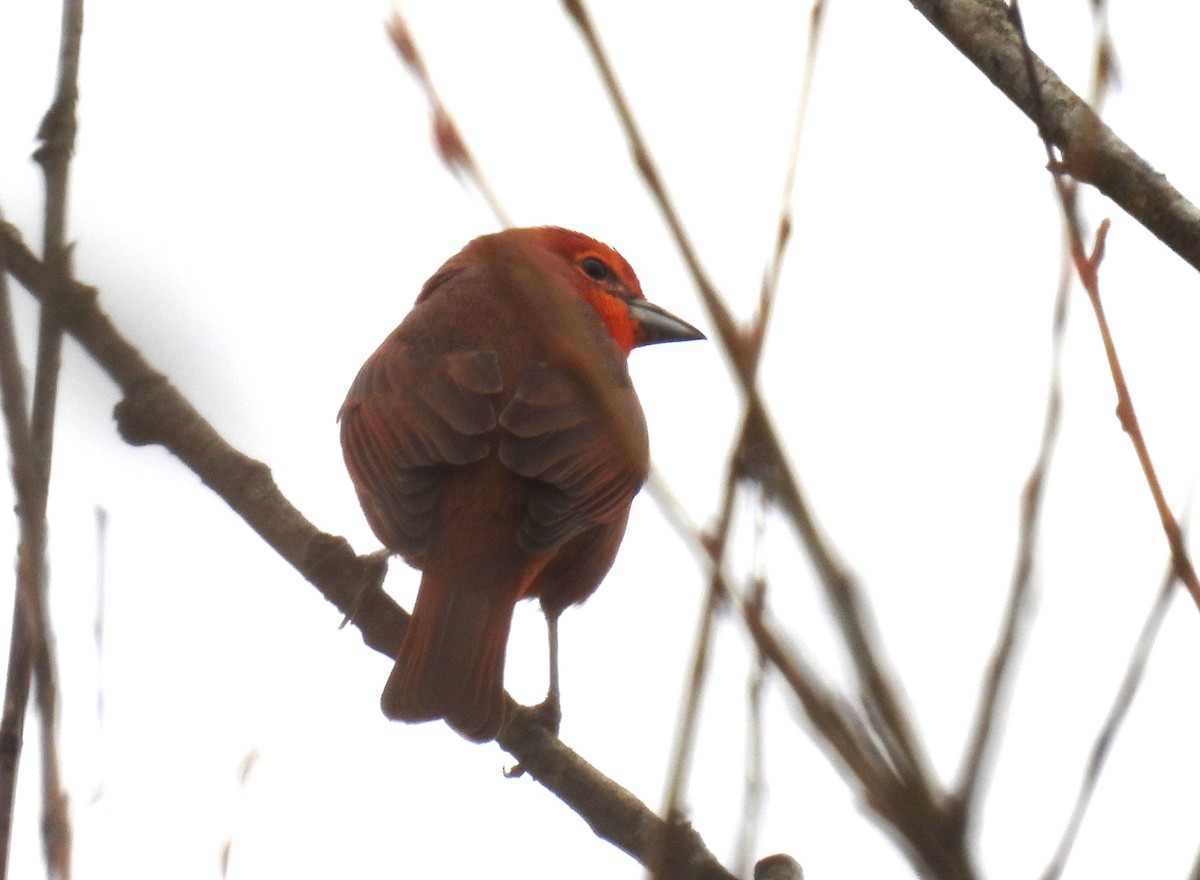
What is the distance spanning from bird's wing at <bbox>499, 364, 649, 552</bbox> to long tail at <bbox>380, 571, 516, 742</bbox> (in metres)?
0.27

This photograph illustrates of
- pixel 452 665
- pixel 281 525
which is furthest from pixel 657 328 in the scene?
pixel 281 525

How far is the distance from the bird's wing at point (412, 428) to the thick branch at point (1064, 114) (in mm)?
2048

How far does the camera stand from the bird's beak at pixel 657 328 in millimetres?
6711

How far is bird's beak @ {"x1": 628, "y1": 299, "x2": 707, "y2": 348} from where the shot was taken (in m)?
6.71

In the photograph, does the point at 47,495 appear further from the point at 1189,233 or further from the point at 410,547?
the point at 410,547

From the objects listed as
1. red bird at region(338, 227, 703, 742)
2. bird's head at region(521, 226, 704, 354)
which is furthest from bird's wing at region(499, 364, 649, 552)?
bird's head at region(521, 226, 704, 354)

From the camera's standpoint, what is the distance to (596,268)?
22.6ft

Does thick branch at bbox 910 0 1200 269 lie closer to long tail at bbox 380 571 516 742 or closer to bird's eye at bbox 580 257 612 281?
long tail at bbox 380 571 516 742

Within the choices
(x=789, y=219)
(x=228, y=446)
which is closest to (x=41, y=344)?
(x=789, y=219)

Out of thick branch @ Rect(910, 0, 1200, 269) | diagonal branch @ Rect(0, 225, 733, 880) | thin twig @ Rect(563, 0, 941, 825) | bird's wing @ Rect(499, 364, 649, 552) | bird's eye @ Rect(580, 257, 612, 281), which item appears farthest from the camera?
bird's eye @ Rect(580, 257, 612, 281)

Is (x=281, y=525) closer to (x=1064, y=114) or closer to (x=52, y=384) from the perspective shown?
(x=52, y=384)

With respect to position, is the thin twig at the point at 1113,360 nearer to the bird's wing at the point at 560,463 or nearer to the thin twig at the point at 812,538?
the thin twig at the point at 812,538

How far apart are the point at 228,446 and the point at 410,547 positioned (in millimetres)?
1059

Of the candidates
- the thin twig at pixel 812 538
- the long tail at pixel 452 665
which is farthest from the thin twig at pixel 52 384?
the long tail at pixel 452 665
